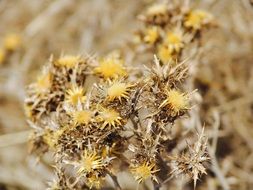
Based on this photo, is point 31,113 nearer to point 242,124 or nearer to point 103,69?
point 103,69

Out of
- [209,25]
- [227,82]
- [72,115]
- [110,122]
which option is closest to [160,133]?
[110,122]

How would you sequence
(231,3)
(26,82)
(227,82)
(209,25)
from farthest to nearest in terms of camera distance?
1. (26,82)
2. (231,3)
3. (227,82)
4. (209,25)

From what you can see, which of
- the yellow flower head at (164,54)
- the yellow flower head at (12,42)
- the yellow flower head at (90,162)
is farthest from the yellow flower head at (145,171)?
the yellow flower head at (12,42)

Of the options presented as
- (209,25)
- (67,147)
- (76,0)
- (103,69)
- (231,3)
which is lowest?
(67,147)

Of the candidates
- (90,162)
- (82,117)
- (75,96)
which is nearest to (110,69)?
(75,96)

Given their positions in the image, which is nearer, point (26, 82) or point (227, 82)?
point (227, 82)

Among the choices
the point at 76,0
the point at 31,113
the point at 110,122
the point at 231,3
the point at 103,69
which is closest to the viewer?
the point at 110,122

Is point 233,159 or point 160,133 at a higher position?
point 233,159
